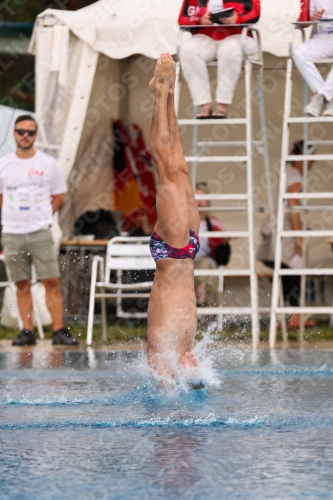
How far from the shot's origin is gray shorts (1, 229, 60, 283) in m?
9.25

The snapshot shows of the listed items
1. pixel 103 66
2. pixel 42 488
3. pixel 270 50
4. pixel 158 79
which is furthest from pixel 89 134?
pixel 42 488

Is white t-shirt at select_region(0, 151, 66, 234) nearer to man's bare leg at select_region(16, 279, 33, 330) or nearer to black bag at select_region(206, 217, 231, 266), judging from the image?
man's bare leg at select_region(16, 279, 33, 330)

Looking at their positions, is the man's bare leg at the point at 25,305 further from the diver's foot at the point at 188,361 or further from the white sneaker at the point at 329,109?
the diver's foot at the point at 188,361

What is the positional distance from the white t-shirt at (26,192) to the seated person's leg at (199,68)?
1.47m

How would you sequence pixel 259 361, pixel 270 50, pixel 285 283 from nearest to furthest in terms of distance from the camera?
pixel 259 361
pixel 270 50
pixel 285 283

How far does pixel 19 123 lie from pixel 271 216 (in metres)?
2.69

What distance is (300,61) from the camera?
8.60 m

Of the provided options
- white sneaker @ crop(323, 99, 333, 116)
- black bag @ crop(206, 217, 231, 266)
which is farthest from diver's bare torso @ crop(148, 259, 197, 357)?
black bag @ crop(206, 217, 231, 266)

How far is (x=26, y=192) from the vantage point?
9234mm

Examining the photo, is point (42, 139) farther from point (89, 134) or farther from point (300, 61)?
point (300, 61)

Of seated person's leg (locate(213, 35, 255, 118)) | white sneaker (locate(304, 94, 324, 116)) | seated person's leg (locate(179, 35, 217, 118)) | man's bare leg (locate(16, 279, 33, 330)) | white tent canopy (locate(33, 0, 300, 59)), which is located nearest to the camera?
white sneaker (locate(304, 94, 324, 116))

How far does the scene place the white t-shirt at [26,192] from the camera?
923cm

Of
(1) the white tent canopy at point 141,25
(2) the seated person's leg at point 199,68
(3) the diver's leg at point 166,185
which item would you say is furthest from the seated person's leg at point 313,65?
(3) the diver's leg at point 166,185

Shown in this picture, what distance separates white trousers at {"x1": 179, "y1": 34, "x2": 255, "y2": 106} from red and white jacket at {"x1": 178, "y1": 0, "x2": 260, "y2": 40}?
0.06 m
